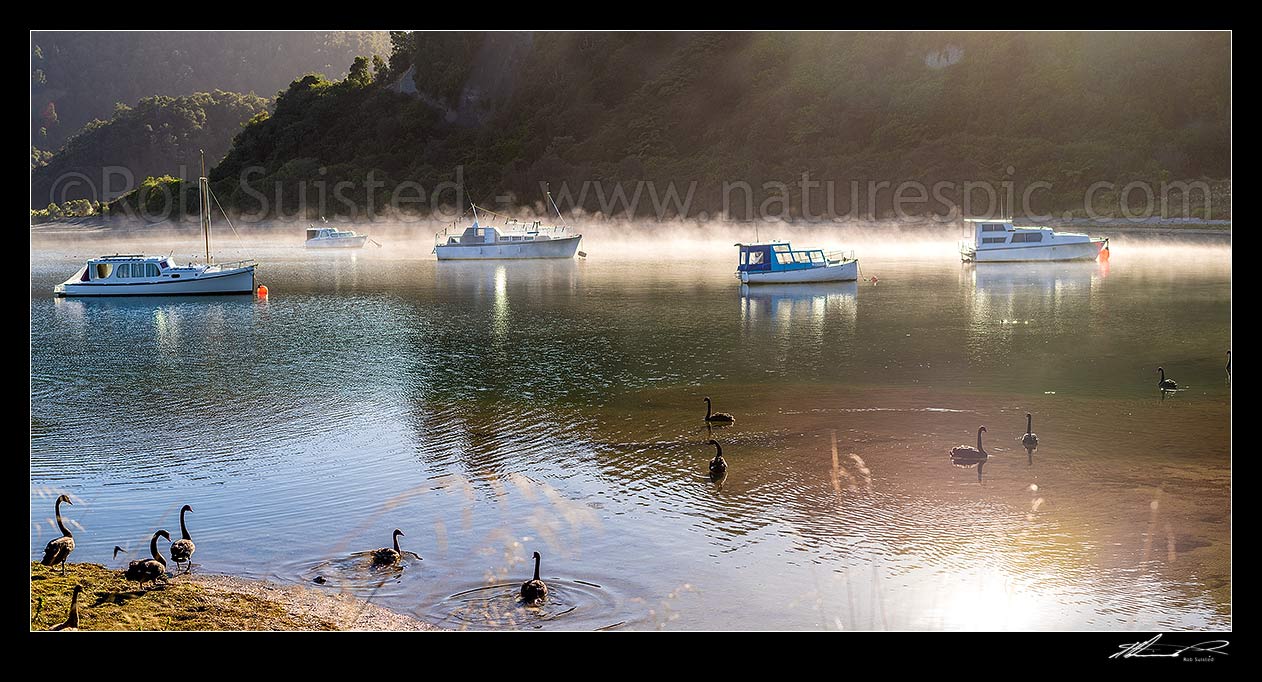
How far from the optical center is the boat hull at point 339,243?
3954 inches

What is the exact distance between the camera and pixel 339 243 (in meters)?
102

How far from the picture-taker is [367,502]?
18.3 meters

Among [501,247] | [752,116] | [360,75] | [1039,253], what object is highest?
[360,75]

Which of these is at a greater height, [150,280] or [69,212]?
[69,212]

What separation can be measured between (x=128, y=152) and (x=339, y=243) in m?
86.2

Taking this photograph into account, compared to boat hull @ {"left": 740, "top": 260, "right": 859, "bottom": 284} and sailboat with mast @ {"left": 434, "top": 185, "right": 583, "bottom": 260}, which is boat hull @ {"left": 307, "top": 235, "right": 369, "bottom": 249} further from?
boat hull @ {"left": 740, "top": 260, "right": 859, "bottom": 284}

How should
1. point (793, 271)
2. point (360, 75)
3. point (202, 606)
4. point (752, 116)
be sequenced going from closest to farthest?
1. point (202, 606)
2. point (793, 271)
3. point (752, 116)
4. point (360, 75)

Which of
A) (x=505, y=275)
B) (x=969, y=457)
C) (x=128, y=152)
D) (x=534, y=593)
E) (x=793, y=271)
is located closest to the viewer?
(x=534, y=593)

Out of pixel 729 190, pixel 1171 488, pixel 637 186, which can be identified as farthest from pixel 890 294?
pixel 637 186

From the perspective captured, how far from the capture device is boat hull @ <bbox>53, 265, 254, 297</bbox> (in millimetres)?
55000

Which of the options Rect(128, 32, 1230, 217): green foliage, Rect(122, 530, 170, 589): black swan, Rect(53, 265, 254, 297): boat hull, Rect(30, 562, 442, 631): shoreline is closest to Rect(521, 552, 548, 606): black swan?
Rect(30, 562, 442, 631): shoreline

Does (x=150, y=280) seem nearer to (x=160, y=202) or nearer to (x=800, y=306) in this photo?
(x=800, y=306)

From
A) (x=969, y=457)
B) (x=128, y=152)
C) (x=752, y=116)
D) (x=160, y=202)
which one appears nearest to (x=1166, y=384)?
(x=969, y=457)

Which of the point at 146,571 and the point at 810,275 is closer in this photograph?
the point at 146,571
